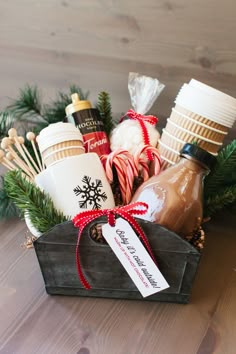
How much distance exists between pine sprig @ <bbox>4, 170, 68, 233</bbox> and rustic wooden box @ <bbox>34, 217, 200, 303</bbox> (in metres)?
0.03

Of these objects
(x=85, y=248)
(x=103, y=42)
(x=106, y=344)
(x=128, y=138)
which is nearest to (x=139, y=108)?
(x=128, y=138)

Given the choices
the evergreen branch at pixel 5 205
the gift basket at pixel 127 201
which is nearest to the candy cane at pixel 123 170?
the gift basket at pixel 127 201

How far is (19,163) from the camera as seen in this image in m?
0.66

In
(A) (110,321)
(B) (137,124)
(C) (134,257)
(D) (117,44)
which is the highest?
(D) (117,44)

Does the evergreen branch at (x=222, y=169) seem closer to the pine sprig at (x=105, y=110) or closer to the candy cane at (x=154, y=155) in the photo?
the candy cane at (x=154, y=155)

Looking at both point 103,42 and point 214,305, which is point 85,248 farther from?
point 103,42

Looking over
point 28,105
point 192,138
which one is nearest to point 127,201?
point 192,138

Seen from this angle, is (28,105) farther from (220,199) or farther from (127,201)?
(220,199)

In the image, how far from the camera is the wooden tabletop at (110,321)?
0.56 metres

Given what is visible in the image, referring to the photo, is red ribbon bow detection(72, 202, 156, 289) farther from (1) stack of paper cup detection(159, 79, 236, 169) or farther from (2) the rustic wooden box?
(1) stack of paper cup detection(159, 79, 236, 169)

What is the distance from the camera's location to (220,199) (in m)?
0.67

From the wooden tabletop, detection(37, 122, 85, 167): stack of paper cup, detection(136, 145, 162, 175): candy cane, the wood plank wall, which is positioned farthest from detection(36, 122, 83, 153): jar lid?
the wood plank wall

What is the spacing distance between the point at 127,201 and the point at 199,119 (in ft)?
0.61

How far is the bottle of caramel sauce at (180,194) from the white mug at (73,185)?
0.09m
